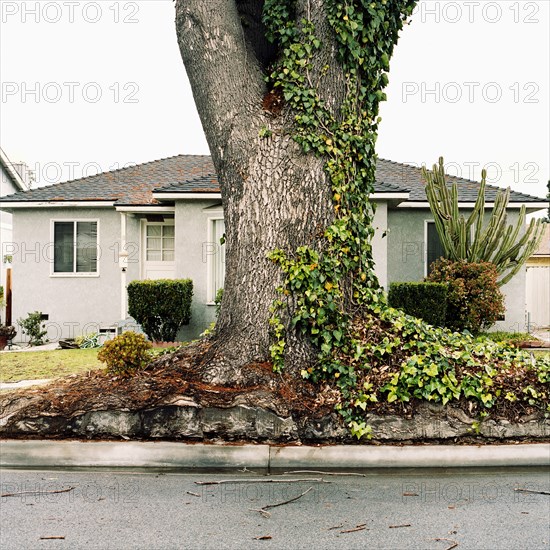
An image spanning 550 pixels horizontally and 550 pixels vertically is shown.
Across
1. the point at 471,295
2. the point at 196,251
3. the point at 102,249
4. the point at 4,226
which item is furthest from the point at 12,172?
the point at 471,295

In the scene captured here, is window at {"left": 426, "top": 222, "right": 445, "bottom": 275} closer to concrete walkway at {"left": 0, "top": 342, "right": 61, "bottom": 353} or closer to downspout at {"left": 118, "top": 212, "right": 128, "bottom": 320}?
downspout at {"left": 118, "top": 212, "right": 128, "bottom": 320}

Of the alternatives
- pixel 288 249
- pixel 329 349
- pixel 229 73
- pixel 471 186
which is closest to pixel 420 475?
pixel 329 349

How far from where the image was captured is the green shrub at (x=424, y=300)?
13.7 metres

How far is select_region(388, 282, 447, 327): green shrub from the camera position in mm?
13727

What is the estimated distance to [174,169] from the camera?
64.1 feet

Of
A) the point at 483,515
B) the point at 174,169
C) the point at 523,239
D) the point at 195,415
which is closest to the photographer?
the point at 483,515

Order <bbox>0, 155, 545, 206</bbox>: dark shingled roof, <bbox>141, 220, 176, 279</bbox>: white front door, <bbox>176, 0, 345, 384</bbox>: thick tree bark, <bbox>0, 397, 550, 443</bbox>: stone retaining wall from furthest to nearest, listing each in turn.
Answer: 1. <bbox>141, 220, 176, 279</bbox>: white front door
2. <bbox>0, 155, 545, 206</bbox>: dark shingled roof
3. <bbox>176, 0, 345, 384</bbox>: thick tree bark
4. <bbox>0, 397, 550, 443</bbox>: stone retaining wall

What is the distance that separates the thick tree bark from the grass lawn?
4.58m

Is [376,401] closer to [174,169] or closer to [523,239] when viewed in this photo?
[523,239]

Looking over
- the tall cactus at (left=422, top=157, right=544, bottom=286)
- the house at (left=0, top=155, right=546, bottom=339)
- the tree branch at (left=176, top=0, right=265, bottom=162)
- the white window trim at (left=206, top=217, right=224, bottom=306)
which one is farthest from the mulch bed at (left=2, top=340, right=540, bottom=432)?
the house at (left=0, top=155, right=546, bottom=339)

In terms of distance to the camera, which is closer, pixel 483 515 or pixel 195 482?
pixel 483 515

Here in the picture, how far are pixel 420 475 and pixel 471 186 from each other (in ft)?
45.1

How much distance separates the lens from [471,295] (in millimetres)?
14492

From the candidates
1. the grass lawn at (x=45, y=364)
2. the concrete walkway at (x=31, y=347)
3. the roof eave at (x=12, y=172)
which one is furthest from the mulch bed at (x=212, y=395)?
the roof eave at (x=12, y=172)
